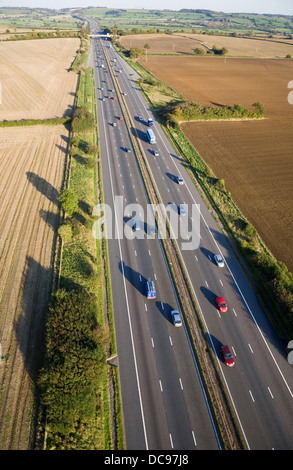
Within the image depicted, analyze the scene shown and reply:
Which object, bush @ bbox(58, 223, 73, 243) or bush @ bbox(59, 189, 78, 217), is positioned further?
bush @ bbox(59, 189, 78, 217)

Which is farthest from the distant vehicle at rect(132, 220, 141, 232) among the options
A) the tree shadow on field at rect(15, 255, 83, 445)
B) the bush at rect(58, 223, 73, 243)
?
the tree shadow on field at rect(15, 255, 83, 445)

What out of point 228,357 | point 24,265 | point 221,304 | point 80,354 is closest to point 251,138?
point 221,304

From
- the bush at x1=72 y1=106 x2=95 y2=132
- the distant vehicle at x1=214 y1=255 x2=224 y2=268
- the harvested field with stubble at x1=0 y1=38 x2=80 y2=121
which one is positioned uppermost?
the harvested field with stubble at x1=0 y1=38 x2=80 y2=121

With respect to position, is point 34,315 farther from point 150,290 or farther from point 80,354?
point 150,290

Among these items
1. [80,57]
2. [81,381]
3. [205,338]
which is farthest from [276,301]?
[80,57]

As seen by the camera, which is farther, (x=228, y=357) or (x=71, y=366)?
(x=228, y=357)

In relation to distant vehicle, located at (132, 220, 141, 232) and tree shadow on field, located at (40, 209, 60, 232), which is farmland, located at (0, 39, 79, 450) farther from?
distant vehicle, located at (132, 220, 141, 232)
